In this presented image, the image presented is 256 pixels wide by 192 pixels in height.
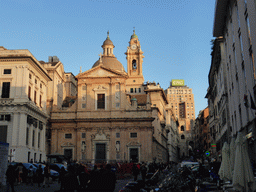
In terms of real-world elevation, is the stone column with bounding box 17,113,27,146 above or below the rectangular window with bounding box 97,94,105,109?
below

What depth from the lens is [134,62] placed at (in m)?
89.7

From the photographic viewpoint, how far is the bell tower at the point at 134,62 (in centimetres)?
8538

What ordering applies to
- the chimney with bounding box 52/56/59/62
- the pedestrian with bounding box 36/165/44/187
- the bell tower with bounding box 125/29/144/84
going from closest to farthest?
the pedestrian with bounding box 36/165/44/187
the chimney with bounding box 52/56/59/62
the bell tower with bounding box 125/29/144/84

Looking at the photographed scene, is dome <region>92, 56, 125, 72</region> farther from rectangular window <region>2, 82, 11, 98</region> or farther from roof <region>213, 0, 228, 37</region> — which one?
roof <region>213, 0, 228, 37</region>

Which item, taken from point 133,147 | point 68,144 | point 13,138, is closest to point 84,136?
point 68,144

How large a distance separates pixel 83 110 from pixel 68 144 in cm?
597

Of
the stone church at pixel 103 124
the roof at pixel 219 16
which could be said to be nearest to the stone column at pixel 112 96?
the stone church at pixel 103 124

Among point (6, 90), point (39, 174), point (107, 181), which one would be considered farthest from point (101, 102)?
point (107, 181)

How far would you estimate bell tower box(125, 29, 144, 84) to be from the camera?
8538cm

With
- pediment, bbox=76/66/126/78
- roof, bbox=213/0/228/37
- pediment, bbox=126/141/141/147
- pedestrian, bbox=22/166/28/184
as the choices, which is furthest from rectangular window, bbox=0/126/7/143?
roof, bbox=213/0/228/37

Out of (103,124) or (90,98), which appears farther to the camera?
(90,98)

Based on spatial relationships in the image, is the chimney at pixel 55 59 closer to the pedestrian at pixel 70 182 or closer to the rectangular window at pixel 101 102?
the rectangular window at pixel 101 102

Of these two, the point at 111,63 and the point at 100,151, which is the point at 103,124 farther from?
the point at 111,63

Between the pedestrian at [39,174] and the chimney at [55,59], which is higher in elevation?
the chimney at [55,59]
